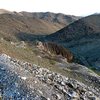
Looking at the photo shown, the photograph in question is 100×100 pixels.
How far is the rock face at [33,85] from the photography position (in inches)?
475

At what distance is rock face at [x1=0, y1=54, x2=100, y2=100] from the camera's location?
1207 centimetres

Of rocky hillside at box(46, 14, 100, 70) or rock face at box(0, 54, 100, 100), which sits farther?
rocky hillside at box(46, 14, 100, 70)

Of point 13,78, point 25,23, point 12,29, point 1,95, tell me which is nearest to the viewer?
point 1,95

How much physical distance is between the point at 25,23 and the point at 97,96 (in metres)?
174

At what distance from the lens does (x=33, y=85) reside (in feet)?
41.2

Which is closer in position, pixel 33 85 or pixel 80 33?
pixel 33 85

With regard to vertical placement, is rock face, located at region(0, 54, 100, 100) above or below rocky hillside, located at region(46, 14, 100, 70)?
above

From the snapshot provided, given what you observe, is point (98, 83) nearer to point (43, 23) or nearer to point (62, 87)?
point (62, 87)

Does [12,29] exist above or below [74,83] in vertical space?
below

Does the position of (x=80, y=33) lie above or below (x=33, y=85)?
below

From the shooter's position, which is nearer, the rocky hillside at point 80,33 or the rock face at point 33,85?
the rock face at point 33,85

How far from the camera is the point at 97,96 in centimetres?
1491

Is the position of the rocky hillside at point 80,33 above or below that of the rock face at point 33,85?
below

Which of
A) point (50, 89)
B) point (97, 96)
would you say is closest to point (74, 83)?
point (97, 96)
